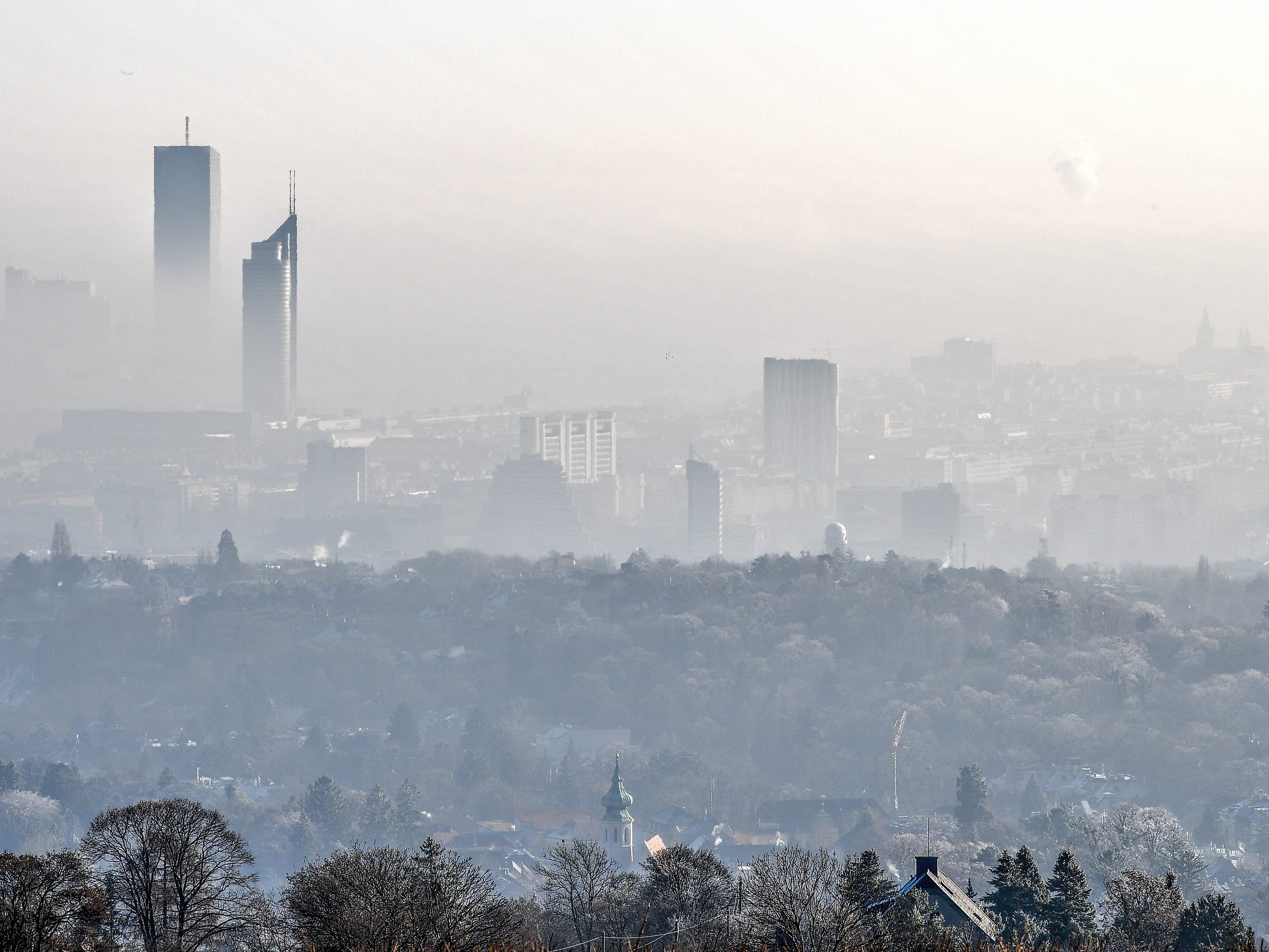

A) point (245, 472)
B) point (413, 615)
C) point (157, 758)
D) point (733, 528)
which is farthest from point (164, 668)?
point (245, 472)

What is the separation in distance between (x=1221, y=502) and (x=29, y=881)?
6316 inches

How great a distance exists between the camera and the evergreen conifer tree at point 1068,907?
27672 mm

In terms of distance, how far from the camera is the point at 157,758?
91.8 m

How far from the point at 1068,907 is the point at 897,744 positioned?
5423 centimetres

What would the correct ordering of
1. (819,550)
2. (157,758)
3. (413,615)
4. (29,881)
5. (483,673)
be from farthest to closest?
(819,550), (413,615), (483,673), (157,758), (29,881)

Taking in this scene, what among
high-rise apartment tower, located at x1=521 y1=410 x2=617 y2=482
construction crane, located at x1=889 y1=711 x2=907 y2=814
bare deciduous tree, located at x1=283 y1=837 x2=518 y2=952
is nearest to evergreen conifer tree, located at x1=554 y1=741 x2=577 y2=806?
construction crane, located at x1=889 y1=711 x2=907 y2=814

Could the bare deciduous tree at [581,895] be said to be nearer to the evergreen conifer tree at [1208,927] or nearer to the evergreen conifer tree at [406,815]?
the evergreen conifer tree at [1208,927]

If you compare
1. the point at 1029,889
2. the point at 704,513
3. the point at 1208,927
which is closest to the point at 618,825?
the point at 1029,889

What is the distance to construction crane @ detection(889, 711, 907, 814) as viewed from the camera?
77.4 metres

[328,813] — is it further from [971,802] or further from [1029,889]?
[1029,889]

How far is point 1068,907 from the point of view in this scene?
2862cm

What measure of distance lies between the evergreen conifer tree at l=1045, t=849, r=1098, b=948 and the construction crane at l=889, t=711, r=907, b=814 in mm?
45632

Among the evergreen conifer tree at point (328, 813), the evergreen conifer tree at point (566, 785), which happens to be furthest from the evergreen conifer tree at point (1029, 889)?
the evergreen conifer tree at point (566, 785)

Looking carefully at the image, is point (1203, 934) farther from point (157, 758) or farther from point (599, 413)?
point (599, 413)
